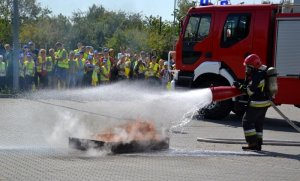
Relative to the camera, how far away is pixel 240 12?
12.2 meters

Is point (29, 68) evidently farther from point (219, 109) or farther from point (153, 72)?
point (219, 109)

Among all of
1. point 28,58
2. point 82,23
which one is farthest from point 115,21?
point 28,58

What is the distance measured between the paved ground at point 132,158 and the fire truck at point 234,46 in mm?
1444

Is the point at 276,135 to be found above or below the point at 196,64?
below

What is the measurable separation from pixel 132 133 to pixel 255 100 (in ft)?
6.94

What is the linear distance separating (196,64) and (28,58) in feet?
19.3

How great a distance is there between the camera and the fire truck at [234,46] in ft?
38.3

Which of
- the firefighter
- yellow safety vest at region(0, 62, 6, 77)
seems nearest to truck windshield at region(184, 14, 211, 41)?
the firefighter

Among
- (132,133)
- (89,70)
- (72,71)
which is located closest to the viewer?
(132,133)

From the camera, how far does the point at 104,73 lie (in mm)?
16906

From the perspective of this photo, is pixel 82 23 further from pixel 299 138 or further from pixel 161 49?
pixel 299 138

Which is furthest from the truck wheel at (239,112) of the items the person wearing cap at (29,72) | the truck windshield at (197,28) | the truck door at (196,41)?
the person wearing cap at (29,72)

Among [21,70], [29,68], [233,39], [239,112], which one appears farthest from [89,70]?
[233,39]

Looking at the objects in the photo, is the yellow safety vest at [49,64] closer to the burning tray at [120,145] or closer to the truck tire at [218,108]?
the truck tire at [218,108]
